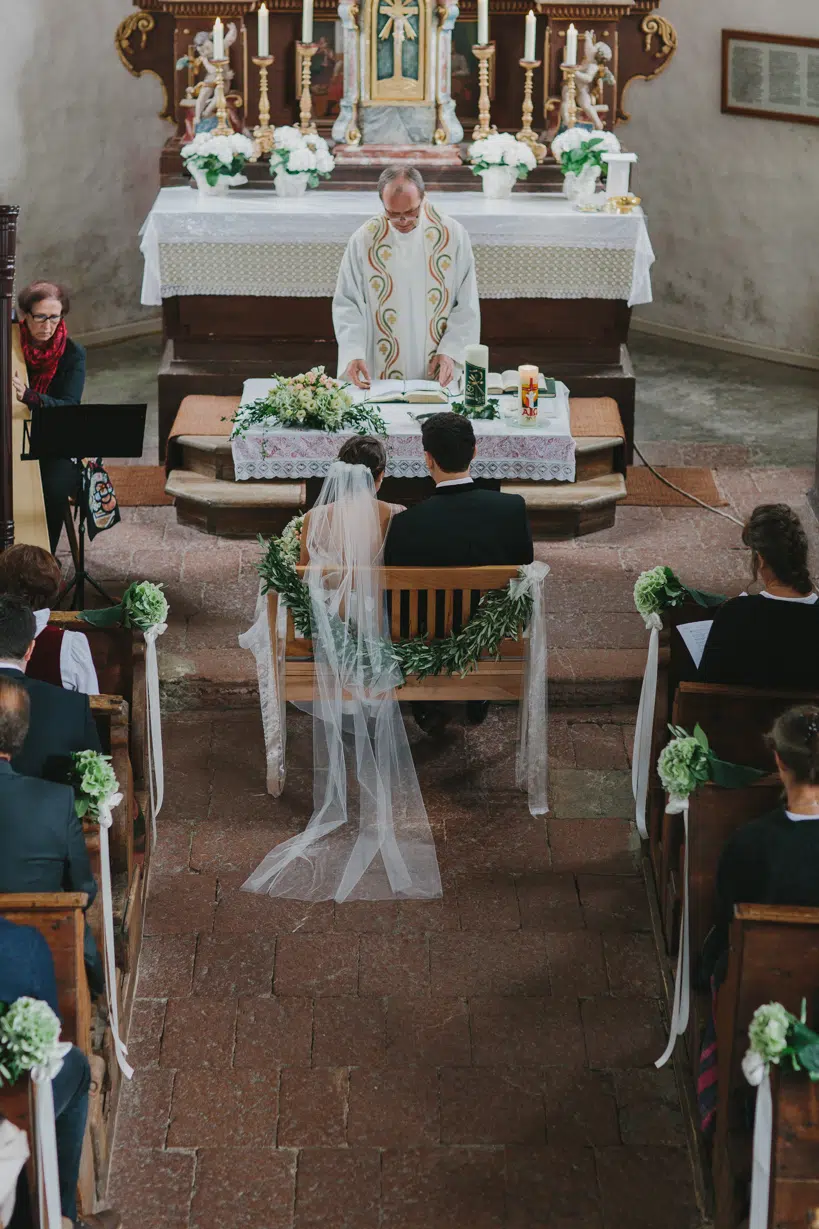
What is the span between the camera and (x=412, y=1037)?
15.1 ft

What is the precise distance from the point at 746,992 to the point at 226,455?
205 inches

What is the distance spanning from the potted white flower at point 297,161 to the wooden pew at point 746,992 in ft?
21.1

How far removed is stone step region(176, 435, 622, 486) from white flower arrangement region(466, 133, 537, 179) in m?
1.79

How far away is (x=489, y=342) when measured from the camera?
364 inches

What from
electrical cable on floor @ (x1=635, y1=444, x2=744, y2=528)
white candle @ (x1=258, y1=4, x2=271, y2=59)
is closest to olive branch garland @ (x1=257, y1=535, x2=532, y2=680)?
electrical cable on floor @ (x1=635, y1=444, x2=744, y2=528)

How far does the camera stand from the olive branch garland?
564cm

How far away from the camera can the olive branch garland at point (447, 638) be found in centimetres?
564

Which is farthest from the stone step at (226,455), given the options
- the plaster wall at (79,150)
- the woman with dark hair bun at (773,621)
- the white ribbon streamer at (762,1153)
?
the white ribbon streamer at (762,1153)

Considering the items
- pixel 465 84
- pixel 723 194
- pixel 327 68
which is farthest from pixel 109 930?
pixel 723 194

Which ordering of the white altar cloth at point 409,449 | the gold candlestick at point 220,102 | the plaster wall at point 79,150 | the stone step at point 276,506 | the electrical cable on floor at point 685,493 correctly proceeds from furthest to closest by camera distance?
the plaster wall at point 79,150 < the gold candlestick at point 220,102 < the electrical cable on floor at point 685,493 < the stone step at point 276,506 < the white altar cloth at point 409,449

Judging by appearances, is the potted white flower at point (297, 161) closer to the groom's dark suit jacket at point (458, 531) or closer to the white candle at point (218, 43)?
the white candle at point (218, 43)

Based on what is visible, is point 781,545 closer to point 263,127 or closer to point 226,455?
point 226,455

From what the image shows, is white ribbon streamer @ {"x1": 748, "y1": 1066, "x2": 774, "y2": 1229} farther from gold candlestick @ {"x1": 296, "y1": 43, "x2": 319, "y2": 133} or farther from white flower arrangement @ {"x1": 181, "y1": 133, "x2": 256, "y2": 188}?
gold candlestick @ {"x1": 296, "y1": 43, "x2": 319, "y2": 133}

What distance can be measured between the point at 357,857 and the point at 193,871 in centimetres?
54
